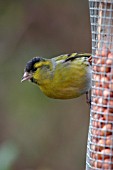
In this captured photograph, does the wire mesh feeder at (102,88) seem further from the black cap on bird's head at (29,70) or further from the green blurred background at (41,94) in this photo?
the green blurred background at (41,94)

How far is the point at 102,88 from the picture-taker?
429cm

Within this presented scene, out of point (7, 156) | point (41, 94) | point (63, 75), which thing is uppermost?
point (63, 75)

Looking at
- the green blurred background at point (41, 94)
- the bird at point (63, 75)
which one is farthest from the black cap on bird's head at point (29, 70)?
the green blurred background at point (41, 94)

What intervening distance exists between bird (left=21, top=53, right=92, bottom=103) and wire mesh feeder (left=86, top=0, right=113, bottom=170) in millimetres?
519

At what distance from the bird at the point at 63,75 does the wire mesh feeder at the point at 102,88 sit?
0.52 metres

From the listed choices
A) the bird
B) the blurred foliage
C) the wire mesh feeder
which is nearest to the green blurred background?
the blurred foliage

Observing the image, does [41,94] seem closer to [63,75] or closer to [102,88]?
[63,75]

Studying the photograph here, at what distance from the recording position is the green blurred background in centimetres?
931

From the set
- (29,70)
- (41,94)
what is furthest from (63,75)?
(41,94)

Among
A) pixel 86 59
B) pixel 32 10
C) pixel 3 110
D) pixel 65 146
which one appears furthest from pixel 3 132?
pixel 86 59

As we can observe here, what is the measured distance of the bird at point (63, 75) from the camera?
494cm

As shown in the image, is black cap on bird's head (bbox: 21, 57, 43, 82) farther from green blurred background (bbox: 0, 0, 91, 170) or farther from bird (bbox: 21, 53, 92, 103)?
green blurred background (bbox: 0, 0, 91, 170)

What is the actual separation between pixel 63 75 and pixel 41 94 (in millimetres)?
4307

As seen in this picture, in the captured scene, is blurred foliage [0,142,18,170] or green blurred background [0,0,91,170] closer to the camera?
blurred foliage [0,142,18,170]
